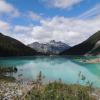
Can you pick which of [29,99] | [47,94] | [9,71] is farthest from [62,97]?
[9,71]

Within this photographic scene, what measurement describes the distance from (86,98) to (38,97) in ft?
14.5

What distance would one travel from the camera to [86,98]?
18.7 m

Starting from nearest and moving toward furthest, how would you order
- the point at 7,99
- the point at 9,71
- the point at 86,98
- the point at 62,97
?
the point at 62,97 → the point at 86,98 → the point at 7,99 → the point at 9,71

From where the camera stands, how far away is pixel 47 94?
16656 mm

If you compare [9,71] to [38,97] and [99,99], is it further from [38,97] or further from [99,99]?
[38,97]

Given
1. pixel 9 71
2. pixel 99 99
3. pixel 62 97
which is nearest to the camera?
pixel 62 97

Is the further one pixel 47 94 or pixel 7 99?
pixel 7 99

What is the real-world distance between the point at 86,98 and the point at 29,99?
5.02 metres

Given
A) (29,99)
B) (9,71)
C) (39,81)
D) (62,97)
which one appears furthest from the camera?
(9,71)

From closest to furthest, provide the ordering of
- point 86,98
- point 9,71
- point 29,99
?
point 29,99 → point 86,98 → point 9,71

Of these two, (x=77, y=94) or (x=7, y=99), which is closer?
(x=77, y=94)

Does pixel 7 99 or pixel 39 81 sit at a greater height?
pixel 39 81

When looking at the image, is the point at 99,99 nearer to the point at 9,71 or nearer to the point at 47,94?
the point at 47,94

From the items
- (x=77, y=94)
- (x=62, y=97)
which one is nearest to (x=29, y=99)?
(x=62, y=97)
